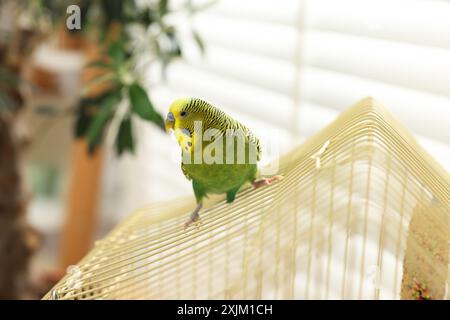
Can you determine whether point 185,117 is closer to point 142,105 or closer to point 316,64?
point 142,105

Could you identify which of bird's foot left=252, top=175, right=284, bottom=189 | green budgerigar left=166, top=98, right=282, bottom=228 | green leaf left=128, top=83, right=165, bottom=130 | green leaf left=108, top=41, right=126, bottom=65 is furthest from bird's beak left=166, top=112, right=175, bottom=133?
green leaf left=108, top=41, right=126, bottom=65

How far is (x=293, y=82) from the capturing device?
114 cm

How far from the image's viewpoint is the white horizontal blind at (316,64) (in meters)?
0.88

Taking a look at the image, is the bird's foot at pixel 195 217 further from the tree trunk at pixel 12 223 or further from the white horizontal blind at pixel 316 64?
the tree trunk at pixel 12 223

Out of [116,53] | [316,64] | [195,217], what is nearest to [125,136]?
[116,53]

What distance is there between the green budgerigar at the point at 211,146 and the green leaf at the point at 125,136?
56 centimetres

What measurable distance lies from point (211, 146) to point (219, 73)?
2.38 feet

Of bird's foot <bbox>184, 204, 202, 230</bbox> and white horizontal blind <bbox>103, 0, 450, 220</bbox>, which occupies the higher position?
white horizontal blind <bbox>103, 0, 450, 220</bbox>

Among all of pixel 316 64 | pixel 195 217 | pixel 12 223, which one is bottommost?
pixel 195 217

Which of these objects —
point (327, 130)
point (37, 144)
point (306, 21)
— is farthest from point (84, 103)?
point (37, 144)

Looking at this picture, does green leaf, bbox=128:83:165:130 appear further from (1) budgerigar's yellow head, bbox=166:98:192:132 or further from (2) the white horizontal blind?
(1) budgerigar's yellow head, bbox=166:98:192:132

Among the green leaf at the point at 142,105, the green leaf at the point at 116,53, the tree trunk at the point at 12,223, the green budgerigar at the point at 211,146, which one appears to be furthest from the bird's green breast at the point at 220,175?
the tree trunk at the point at 12,223

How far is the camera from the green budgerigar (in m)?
0.58

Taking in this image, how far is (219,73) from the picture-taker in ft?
4.24
